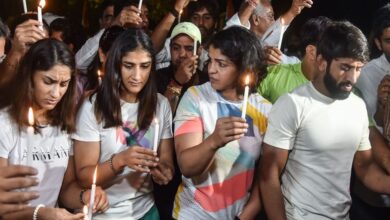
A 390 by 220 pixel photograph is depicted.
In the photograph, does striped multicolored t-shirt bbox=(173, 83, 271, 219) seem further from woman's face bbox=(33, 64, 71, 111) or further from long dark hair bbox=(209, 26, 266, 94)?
woman's face bbox=(33, 64, 71, 111)

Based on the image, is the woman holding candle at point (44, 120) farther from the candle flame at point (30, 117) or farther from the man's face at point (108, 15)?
the man's face at point (108, 15)

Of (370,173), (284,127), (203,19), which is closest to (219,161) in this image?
(284,127)

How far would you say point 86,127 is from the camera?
2.86 metres

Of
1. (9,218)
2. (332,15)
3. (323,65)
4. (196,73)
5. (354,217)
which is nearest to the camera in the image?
(9,218)

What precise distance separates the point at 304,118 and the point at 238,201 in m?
0.58

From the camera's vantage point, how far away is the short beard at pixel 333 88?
2.78 m

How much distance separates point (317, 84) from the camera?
2852mm

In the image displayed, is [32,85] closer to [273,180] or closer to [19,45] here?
[19,45]

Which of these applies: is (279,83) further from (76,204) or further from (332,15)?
(332,15)

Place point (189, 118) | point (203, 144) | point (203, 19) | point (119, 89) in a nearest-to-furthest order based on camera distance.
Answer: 1. point (203, 144)
2. point (189, 118)
3. point (119, 89)
4. point (203, 19)

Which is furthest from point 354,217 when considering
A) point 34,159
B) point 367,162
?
point 34,159

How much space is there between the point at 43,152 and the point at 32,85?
36 centimetres

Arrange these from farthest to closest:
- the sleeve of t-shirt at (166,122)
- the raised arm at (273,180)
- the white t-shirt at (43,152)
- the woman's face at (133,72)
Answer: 1. the sleeve of t-shirt at (166,122)
2. the woman's face at (133,72)
3. the raised arm at (273,180)
4. the white t-shirt at (43,152)

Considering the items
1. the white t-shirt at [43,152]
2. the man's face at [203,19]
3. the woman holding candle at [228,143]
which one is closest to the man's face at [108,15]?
the man's face at [203,19]
